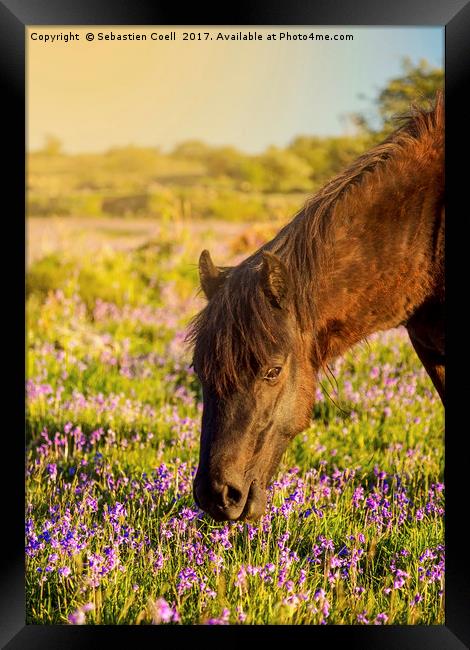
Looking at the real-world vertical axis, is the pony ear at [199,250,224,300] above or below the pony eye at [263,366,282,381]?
above

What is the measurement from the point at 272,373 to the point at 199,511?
1094 mm

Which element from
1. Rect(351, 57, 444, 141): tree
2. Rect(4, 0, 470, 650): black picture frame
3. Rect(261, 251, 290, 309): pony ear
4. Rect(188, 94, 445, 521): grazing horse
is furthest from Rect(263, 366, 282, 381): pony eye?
Rect(351, 57, 444, 141): tree

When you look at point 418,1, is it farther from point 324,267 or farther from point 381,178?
point 324,267

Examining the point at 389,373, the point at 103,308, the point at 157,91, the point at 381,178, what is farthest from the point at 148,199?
the point at 381,178

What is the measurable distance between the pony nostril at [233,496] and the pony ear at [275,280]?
85 centimetres

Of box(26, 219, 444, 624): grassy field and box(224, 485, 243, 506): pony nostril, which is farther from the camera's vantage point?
box(26, 219, 444, 624): grassy field

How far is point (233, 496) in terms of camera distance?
2934mm

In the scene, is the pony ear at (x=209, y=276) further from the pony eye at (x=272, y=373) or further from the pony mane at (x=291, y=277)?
the pony eye at (x=272, y=373)

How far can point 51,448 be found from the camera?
198 inches

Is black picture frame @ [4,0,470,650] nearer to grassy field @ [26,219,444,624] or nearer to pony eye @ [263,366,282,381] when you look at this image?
grassy field @ [26,219,444,624]

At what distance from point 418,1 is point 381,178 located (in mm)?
836

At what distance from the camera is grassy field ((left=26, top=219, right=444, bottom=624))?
307cm

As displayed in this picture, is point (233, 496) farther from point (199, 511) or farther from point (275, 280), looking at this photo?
point (275, 280)
